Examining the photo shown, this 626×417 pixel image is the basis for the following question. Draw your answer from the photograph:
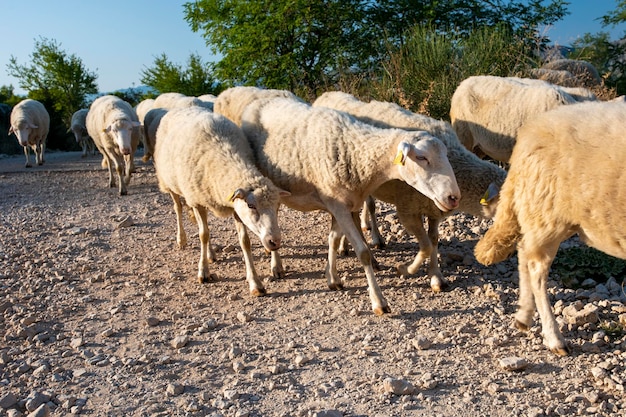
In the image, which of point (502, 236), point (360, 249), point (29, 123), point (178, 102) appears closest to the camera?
point (502, 236)

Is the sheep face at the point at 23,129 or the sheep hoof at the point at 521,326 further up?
the sheep face at the point at 23,129

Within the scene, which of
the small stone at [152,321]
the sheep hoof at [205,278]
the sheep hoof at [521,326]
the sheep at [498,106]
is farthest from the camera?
the sheep at [498,106]

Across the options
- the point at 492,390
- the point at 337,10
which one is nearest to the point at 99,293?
the point at 492,390

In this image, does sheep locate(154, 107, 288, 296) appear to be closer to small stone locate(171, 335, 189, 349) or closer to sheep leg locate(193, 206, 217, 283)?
sheep leg locate(193, 206, 217, 283)

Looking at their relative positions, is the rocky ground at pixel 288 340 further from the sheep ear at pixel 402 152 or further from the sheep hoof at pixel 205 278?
the sheep ear at pixel 402 152

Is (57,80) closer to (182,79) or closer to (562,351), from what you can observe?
(182,79)

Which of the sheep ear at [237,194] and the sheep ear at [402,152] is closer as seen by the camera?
the sheep ear at [402,152]

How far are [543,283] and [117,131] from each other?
314 inches

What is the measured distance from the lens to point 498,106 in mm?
6789

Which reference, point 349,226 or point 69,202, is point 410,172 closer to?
point 349,226

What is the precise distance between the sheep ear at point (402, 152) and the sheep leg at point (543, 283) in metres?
1.09

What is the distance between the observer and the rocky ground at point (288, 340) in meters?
3.06

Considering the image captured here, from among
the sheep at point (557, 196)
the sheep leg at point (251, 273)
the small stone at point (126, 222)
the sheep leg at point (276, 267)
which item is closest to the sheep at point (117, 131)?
the small stone at point (126, 222)

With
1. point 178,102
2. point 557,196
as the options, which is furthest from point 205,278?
point 178,102
